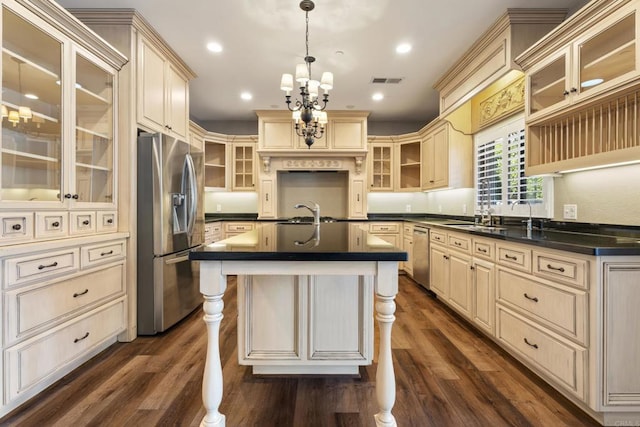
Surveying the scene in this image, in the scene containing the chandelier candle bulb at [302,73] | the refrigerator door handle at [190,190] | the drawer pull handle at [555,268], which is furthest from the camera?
the refrigerator door handle at [190,190]

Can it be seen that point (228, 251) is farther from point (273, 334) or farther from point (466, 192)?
point (466, 192)

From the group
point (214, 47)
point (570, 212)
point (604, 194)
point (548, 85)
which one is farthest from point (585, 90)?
point (214, 47)

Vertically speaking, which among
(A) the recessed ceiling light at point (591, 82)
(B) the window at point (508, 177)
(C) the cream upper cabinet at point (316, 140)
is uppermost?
(C) the cream upper cabinet at point (316, 140)

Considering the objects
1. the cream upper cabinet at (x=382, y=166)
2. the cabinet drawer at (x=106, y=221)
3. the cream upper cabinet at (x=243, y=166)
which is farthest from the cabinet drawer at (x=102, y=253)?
the cream upper cabinet at (x=382, y=166)

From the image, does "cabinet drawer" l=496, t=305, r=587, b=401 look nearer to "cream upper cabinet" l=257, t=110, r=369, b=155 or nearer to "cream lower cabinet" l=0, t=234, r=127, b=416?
"cream lower cabinet" l=0, t=234, r=127, b=416

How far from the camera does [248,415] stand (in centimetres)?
172

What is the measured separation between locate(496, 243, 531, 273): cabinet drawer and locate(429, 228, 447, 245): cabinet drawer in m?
1.11

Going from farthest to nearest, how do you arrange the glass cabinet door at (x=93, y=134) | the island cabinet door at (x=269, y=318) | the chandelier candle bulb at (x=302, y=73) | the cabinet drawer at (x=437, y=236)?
the cabinet drawer at (x=437, y=236), the chandelier candle bulb at (x=302, y=73), the glass cabinet door at (x=93, y=134), the island cabinet door at (x=269, y=318)

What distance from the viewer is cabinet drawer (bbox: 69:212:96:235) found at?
7.43 feet

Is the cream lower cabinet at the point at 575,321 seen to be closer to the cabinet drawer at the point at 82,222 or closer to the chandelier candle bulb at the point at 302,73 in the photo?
the chandelier candle bulb at the point at 302,73

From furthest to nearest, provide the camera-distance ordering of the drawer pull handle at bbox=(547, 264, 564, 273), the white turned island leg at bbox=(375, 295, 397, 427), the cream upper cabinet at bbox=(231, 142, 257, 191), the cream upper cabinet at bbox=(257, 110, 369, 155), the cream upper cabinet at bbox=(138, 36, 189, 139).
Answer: the cream upper cabinet at bbox=(231, 142, 257, 191) → the cream upper cabinet at bbox=(257, 110, 369, 155) → the cream upper cabinet at bbox=(138, 36, 189, 139) → the drawer pull handle at bbox=(547, 264, 564, 273) → the white turned island leg at bbox=(375, 295, 397, 427)

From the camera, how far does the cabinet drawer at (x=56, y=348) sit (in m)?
1.73

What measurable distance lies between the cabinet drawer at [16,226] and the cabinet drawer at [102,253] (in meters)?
0.35

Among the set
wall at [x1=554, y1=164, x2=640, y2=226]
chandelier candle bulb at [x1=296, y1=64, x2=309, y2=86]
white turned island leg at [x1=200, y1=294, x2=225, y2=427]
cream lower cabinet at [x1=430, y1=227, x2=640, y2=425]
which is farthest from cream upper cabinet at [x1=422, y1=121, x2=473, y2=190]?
white turned island leg at [x1=200, y1=294, x2=225, y2=427]
